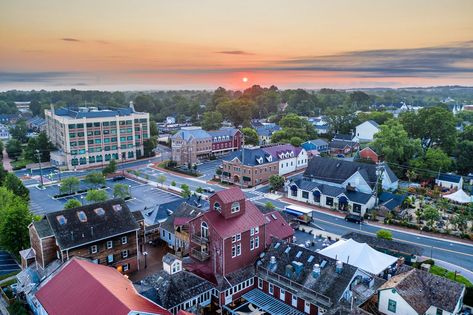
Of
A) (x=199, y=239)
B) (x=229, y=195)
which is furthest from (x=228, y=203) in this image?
(x=199, y=239)

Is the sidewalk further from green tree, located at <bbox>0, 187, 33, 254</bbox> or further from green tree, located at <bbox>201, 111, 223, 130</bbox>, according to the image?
green tree, located at <bbox>201, 111, 223, 130</bbox>

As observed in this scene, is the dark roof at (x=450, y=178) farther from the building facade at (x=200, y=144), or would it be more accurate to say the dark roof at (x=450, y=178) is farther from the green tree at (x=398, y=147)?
the building facade at (x=200, y=144)

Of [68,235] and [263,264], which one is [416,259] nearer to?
[263,264]

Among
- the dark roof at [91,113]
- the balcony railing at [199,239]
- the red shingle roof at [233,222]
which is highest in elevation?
the dark roof at [91,113]

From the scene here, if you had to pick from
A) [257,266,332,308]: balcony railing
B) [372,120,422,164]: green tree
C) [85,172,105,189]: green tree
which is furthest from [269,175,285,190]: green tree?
[257,266,332,308]: balcony railing

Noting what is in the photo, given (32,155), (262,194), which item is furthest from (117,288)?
(32,155)

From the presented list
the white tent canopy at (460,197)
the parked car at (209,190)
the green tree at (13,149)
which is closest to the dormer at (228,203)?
the parked car at (209,190)

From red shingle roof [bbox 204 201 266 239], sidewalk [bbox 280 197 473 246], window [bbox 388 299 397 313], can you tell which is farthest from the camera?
sidewalk [bbox 280 197 473 246]
